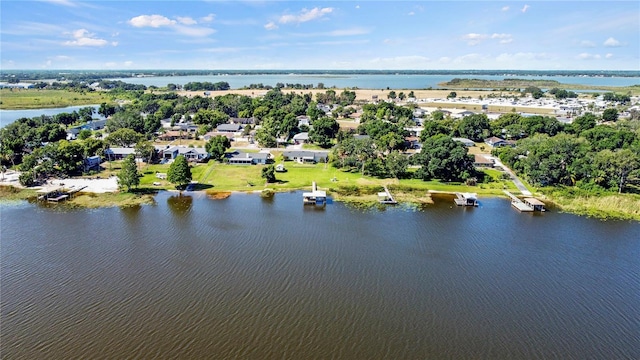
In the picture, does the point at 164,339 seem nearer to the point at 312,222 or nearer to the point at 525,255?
the point at 312,222

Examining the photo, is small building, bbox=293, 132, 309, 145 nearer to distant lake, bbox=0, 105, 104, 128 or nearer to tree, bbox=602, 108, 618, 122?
distant lake, bbox=0, 105, 104, 128

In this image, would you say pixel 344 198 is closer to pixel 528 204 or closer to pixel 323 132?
pixel 528 204

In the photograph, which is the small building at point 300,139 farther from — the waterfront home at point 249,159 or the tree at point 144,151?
the tree at point 144,151

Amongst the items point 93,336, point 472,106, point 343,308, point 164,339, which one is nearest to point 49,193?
→ point 93,336

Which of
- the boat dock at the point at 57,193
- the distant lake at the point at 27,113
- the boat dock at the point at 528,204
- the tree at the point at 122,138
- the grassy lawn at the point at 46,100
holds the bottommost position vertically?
the boat dock at the point at 528,204

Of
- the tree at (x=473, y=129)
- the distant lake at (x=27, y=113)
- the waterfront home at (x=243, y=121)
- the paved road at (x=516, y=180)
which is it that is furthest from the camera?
the distant lake at (x=27, y=113)

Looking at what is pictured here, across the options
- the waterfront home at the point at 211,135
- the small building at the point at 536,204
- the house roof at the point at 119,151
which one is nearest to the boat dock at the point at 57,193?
the house roof at the point at 119,151

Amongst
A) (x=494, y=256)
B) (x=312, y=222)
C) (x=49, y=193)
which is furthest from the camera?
(x=49, y=193)

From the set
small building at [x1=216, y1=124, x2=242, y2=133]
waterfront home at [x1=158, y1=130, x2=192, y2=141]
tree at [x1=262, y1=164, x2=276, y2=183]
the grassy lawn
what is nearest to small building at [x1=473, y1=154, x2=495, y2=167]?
tree at [x1=262, y1=164, x2=276, y2=183]
